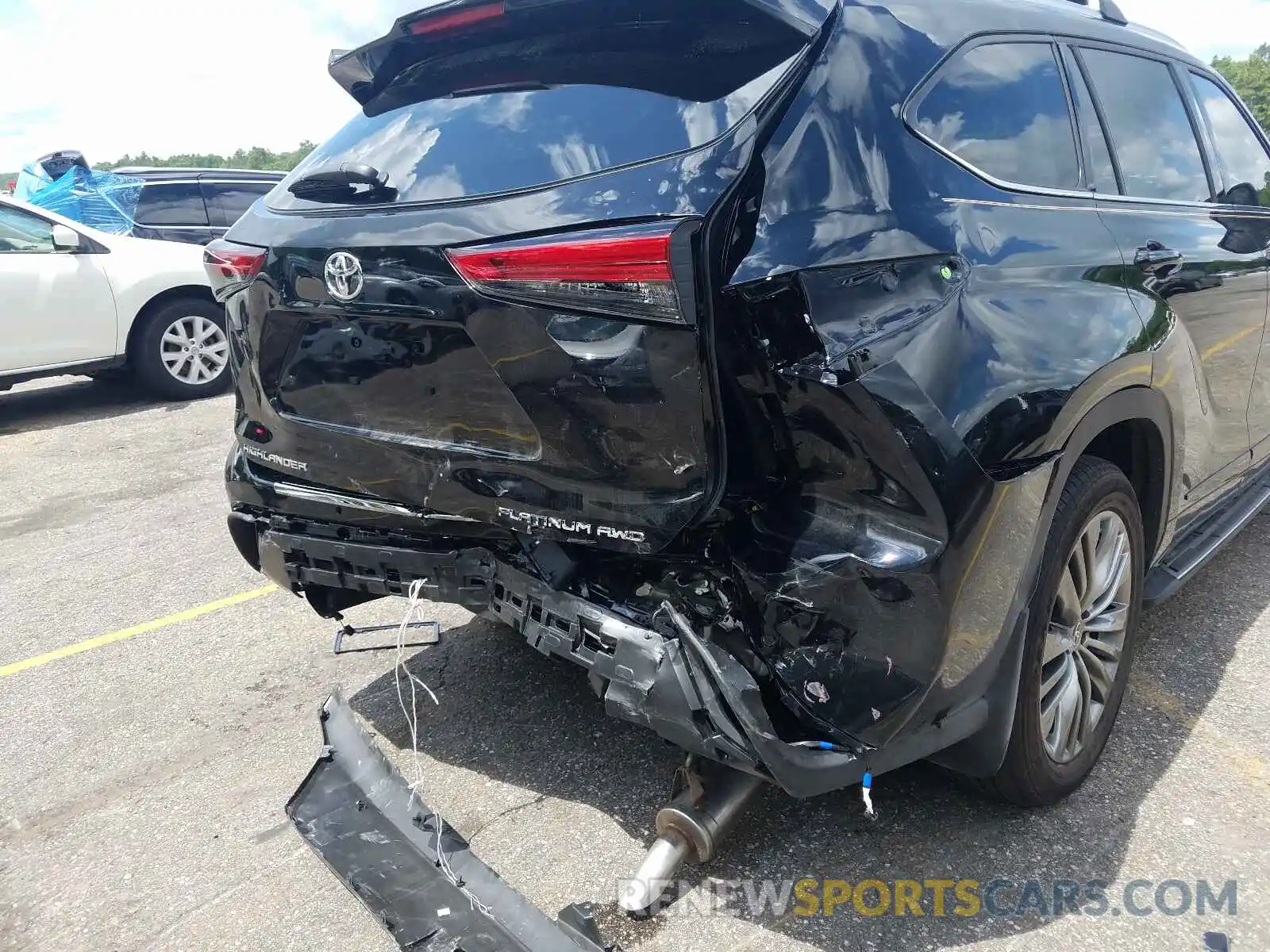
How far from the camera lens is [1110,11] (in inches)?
121

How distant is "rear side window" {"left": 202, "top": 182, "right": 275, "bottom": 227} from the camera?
9898 millimetres

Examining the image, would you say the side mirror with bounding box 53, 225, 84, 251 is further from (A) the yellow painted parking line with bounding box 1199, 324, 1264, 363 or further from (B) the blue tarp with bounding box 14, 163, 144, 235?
(A) the yellow painted parking line with bounding box 1199, 324, 1264, 363

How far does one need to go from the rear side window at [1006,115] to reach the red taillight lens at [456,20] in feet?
3.37

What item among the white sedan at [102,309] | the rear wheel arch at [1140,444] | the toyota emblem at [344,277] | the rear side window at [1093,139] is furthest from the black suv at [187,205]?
the rear wheel arch at [1140,444]

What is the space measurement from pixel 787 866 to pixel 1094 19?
2.58 meters

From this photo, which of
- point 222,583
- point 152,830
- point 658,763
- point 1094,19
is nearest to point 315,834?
point 152,830

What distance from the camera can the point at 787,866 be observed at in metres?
2.37

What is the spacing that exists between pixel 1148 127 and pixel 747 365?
6.53 feet

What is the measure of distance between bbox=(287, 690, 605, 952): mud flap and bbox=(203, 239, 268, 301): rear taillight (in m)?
1.13

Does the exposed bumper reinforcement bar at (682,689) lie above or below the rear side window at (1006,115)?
below

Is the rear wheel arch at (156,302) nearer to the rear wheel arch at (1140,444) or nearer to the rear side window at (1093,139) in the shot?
the rear side window at (1093,139)

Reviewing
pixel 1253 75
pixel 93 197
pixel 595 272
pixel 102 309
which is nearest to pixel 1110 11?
pixel 595 272

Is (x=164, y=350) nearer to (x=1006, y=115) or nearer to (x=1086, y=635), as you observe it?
(x=1006, y=115)

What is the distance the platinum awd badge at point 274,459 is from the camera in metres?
2.61
